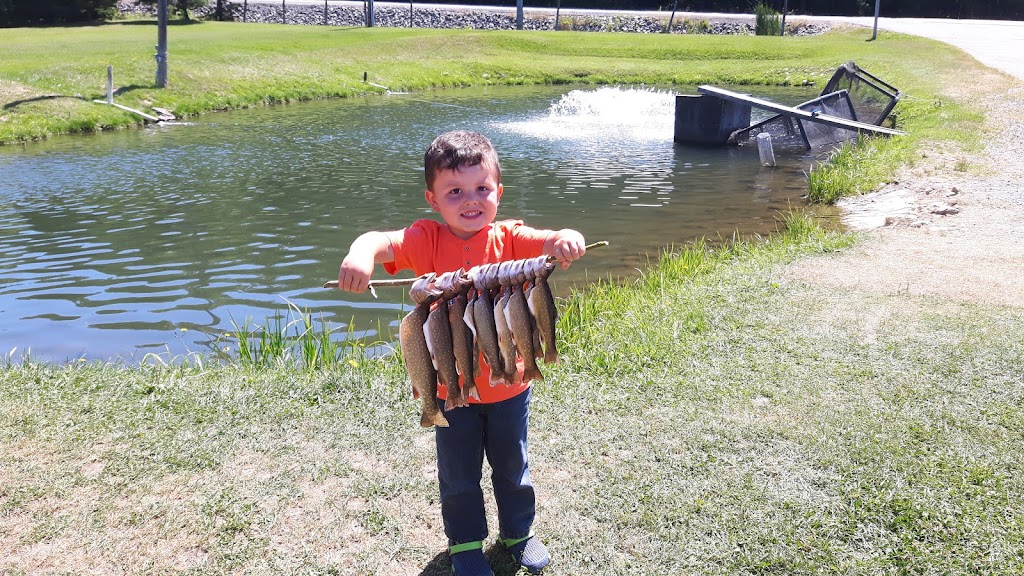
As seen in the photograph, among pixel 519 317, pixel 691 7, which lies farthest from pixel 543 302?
pixel 691 7

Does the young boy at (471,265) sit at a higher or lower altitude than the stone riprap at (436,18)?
lower

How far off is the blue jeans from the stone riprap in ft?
191

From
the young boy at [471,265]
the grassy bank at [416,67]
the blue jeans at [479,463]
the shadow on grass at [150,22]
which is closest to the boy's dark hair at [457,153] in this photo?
the young boy at [471,265]

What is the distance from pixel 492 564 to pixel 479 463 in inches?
21.0

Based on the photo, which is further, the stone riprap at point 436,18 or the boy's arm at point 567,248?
the stone riprap at point 436,18

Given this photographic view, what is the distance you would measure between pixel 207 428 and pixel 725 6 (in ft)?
232

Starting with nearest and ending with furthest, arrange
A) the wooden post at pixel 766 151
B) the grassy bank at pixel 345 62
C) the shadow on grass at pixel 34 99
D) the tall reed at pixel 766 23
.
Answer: the wooden post at pixel 766 151 → the shadow on grass at pixel 34 99 → the grassy bank at pixel 345 62 → the tall reed at pixel 766 23

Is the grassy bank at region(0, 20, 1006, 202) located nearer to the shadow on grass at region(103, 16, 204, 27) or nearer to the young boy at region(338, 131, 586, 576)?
the shadow on grass at region(103, 16, 204, 27)

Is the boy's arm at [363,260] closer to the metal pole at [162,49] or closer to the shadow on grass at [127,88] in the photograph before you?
the shadow on grass at [127,88]

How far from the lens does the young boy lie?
3.67 metres

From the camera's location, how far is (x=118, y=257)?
1178cm

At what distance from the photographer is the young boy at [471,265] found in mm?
3674

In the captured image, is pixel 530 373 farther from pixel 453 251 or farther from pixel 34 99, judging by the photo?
pixel 34 99

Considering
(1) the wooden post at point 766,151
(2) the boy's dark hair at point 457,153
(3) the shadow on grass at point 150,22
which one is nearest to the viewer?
(2) the boy's dark hair at point 457,153
